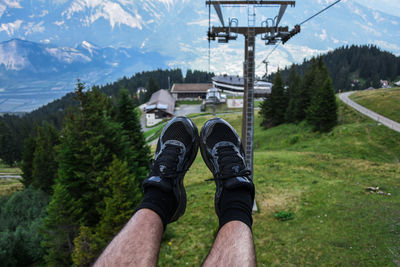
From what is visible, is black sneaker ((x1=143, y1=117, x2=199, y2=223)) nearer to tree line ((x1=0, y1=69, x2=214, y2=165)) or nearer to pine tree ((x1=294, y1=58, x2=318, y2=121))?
tree line ((x1=0, y1=69, x2=214, y2=165))

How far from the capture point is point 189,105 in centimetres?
8544

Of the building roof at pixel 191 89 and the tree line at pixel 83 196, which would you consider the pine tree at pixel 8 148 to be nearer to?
the building roof at pixel 191 89

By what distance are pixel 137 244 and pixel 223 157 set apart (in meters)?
2.08

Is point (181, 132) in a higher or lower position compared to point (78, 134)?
higher

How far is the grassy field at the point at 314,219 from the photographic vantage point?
18.6 ft

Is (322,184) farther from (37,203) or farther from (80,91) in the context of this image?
(37,203)

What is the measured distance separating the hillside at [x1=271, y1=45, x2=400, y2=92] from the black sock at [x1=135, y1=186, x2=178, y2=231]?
11892cm

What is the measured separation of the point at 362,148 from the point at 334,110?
9367 mm

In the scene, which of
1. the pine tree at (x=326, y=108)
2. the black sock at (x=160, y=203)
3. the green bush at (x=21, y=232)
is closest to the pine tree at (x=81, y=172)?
the green bush at (x=21, y=232)

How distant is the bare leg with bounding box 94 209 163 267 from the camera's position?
7.05 ft

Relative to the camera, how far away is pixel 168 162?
3732mm

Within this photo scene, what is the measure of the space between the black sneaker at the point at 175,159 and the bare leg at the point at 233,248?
1.13m

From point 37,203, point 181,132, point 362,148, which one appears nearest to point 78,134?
point 181,132

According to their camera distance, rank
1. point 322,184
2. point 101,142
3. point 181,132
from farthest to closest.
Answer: point 101,142 < point 322,184 < point 181,132
